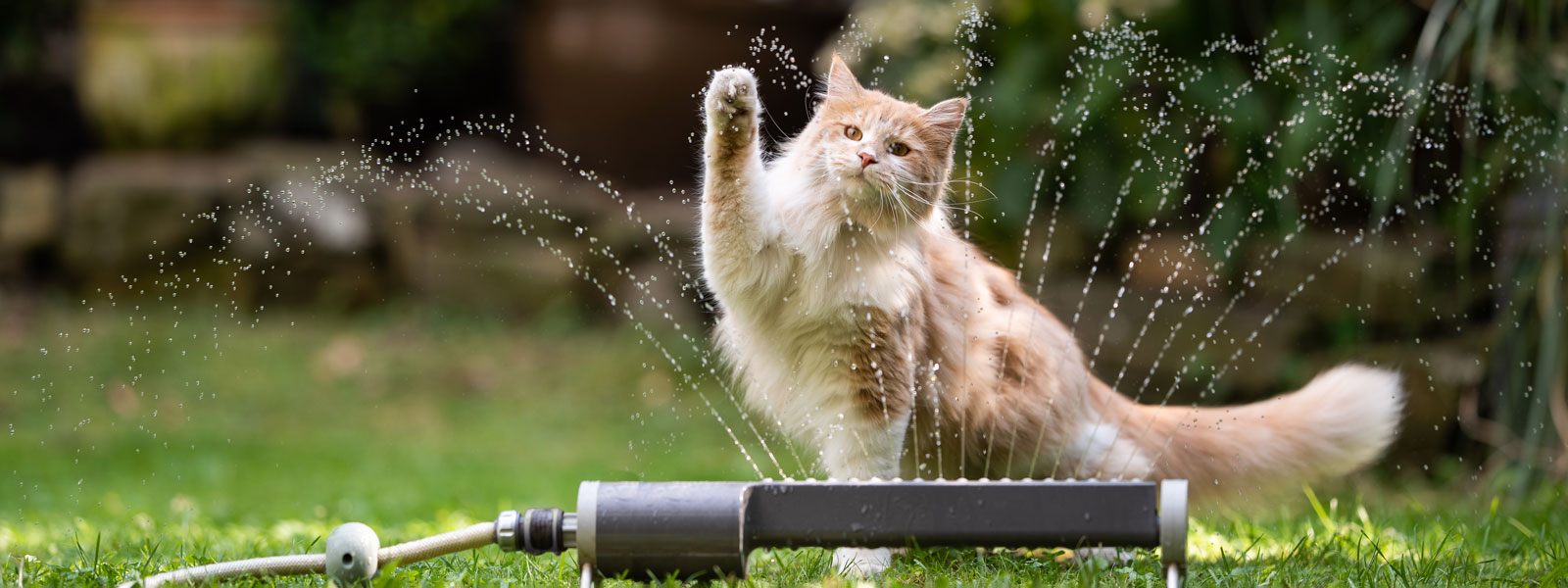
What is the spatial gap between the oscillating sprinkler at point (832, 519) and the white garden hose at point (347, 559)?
0.05 meters

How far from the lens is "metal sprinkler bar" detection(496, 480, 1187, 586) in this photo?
5.98 feet

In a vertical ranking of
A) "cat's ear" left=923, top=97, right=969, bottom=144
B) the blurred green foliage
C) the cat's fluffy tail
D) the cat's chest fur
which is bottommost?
the cat's fluffy tail

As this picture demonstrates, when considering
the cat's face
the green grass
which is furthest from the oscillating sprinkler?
the cat's face

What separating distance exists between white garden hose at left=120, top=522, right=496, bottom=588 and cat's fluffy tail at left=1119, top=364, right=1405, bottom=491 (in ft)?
4.95

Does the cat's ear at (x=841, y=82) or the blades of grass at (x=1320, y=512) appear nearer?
the cat's ear at (x=841, y=82)

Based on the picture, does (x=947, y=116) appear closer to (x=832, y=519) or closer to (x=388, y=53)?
(x=832, y=519)

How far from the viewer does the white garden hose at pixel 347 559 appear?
1.91m

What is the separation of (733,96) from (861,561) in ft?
2.92

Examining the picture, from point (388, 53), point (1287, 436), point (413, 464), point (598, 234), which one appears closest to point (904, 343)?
point (1287, 436)

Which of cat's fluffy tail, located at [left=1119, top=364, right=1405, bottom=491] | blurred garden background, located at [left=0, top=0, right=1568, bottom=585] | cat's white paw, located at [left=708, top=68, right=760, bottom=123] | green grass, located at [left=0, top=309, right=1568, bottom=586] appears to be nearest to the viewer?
cat's white paw, located at [left=708, top=68, right=760, bottom=123]

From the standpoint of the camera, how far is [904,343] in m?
2.41

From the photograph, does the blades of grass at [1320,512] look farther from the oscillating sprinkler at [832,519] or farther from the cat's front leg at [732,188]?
the cat's front leg at [732,188]

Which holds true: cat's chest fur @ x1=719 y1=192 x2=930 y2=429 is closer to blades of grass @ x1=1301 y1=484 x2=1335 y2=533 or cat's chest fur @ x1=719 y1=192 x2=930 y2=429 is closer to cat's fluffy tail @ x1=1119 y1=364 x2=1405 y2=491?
cat's fluffy tail @ x1=1119 y1=364 x2=1405 y2=491

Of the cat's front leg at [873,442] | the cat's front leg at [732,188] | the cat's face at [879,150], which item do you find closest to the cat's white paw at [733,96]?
the cat's front leg at [732,188]
